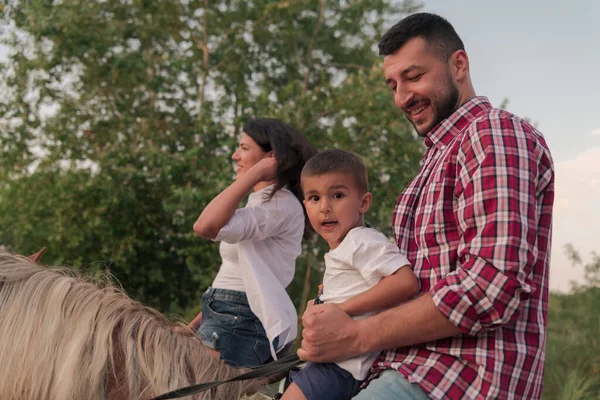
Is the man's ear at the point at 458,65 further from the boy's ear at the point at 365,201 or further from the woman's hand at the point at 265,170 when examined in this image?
the woman's hand at the point at 265,170

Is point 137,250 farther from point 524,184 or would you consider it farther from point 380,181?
point 524,184

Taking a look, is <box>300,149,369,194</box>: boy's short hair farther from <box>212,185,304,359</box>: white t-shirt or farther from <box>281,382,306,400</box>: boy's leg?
<box>212,185,304,359</box>: white t-shirt

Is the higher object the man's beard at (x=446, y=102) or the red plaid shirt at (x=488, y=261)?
the man's beard at (x=446, y=102)

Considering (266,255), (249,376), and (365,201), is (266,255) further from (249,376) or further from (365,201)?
(249,376)

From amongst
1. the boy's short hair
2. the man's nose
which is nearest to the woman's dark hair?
the boy's short hair

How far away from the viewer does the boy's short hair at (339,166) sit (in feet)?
7.39

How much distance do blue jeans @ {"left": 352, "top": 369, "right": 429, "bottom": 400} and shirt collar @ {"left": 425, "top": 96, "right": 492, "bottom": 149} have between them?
2.29 feet

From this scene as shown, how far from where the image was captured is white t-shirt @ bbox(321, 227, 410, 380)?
1939 mm

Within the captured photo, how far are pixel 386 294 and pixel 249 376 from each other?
1.68 ft

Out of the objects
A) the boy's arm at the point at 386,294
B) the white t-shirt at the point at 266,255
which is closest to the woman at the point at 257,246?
the white t-shirt at the point at 266,255

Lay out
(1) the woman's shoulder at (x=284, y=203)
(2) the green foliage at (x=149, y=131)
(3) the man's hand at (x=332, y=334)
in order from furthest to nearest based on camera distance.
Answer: (2) the green foliage at (x=149, y=131), (1) the woman's shoulder at (x=284, y=203), (3) the man's hand at (x=332, y=334)

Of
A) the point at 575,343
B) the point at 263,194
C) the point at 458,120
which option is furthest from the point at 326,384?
the point at 575,343

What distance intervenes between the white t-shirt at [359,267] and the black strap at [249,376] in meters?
0.22

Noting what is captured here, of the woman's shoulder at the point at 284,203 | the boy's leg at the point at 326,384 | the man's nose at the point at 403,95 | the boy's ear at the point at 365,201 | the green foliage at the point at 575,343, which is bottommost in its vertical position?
the green foliage at the point at 575,343
